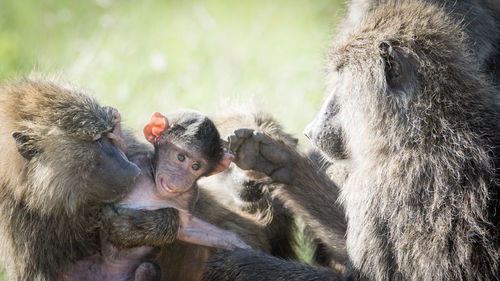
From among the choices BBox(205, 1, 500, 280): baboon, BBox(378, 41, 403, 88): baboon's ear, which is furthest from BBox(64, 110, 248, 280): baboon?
BBox(378, 41, 403, 88): baboon's ear

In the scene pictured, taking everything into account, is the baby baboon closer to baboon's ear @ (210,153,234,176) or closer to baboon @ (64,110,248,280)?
baboon @ (64,110,248,280)

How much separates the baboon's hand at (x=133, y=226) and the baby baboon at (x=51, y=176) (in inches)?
3.0

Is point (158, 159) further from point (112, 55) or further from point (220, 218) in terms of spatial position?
point (112, 55)

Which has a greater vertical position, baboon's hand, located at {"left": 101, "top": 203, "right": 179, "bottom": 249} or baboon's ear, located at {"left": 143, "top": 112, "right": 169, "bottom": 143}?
baboon's ear, located at {"left": 143, "top": 112, "right": 169, "bottom": 143}

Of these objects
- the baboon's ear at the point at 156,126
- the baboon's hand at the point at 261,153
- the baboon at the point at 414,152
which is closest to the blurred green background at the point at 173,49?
the baboon's ear at the point at 156,126

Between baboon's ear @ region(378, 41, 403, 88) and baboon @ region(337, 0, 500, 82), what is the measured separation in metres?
0.92

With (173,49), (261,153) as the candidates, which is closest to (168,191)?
(261,153)

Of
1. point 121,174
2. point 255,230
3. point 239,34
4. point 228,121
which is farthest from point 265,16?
point 121,174

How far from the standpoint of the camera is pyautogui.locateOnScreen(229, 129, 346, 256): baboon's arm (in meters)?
4.11

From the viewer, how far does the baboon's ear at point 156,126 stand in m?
3.97

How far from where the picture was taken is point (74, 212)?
3.60 m

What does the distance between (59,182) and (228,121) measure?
4.91 ft

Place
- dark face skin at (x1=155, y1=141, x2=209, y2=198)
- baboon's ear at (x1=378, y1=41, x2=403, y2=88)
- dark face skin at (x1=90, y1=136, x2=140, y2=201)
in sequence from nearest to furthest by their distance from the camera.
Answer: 1. baboon's ear at (x1=378, y1=41, x2=403, y2=88)
2. dark face skin at (x1=90, y1=136, x2=140, y2=201)
3. dark face skin at (x1=155, y1=141, x2=209, y2=198)

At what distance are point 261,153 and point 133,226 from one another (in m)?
0.86
